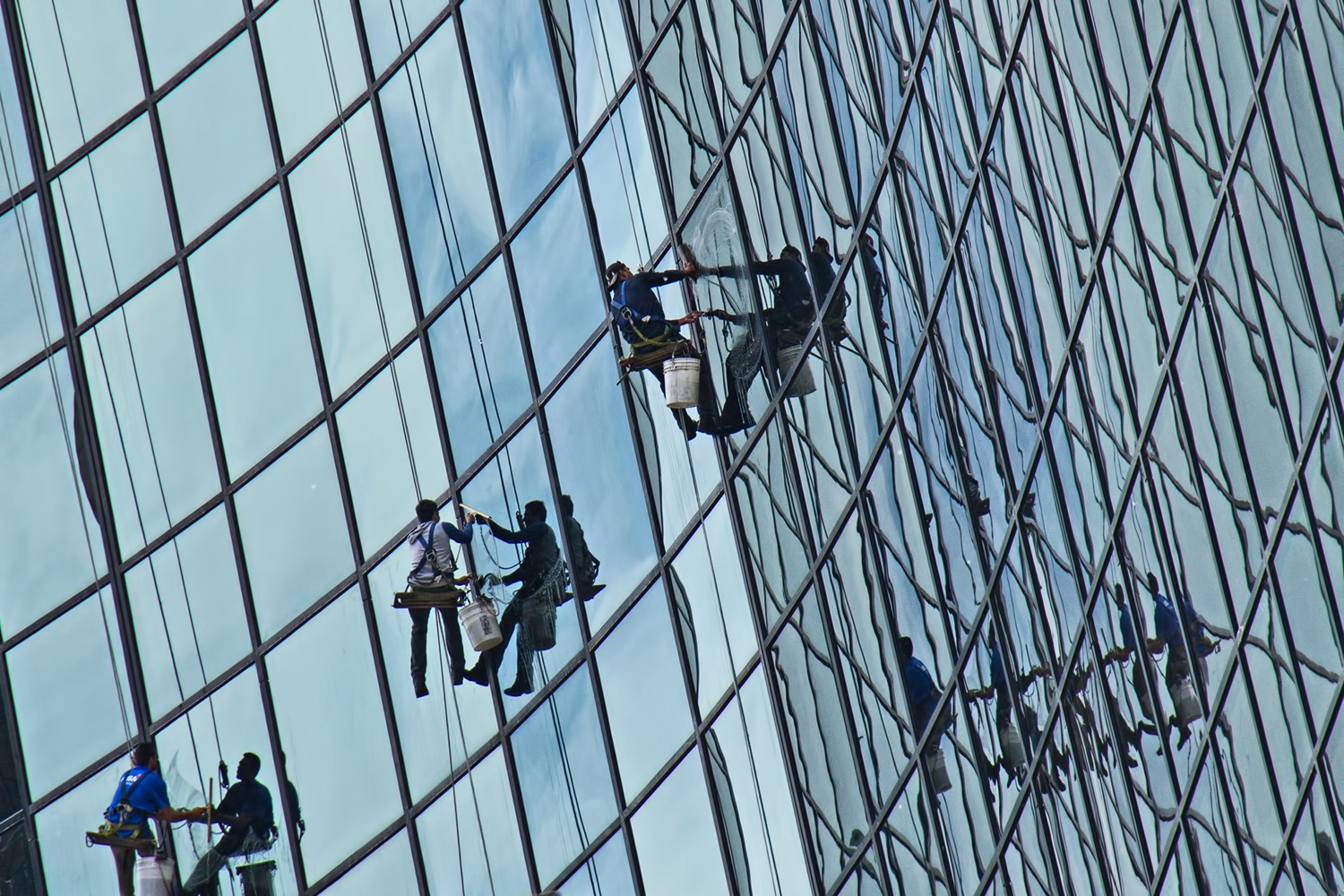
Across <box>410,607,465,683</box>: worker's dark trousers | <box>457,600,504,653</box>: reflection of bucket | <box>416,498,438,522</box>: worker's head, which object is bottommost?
<box>457,600,504,653</box>: reflection of bucket

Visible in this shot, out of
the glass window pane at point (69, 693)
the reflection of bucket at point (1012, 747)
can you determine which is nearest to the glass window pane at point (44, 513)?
the glass window pane at point (69, 693)

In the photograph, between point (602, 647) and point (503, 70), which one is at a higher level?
point (503, 70)

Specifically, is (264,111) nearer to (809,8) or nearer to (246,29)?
(246,29)

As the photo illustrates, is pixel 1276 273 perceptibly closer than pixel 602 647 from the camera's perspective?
Yes

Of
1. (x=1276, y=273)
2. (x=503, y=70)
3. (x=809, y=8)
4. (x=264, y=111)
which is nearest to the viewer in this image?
(x=1276, y=273)

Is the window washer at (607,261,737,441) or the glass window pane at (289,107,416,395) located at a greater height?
the glass window pane at (289,107,416,395)

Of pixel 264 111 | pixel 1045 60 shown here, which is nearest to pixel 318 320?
pixel 264 111

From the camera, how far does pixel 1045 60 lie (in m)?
24.5

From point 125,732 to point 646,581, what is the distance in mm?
8642

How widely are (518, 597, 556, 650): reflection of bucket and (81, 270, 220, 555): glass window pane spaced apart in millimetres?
6067

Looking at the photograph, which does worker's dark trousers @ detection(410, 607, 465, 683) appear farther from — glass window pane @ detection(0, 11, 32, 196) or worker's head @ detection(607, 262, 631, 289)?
glass window pane @ detection(0, 11, 32, 196)

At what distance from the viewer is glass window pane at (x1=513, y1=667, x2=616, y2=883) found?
26.4 meters

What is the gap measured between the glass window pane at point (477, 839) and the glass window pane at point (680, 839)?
195cm

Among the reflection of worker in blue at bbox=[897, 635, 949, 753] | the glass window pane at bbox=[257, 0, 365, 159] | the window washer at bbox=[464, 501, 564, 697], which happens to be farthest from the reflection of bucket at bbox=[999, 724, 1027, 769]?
the glass window pane at bbox=[257, 0, 365, 159]
